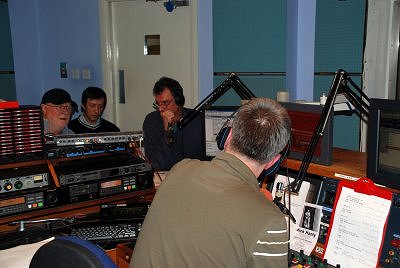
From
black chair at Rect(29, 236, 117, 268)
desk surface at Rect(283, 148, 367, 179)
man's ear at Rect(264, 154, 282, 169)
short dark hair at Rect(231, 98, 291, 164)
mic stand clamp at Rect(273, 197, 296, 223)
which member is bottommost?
mic stand clamp at Rect(273, 197, 296, 223)

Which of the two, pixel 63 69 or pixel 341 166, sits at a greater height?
pixel 63 69

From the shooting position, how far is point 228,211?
47.2 inches

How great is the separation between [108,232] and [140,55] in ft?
7.81

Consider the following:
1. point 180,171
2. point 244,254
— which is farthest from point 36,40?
point 244,254

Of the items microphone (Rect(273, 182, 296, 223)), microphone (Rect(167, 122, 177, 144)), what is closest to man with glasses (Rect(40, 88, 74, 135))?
microphone (Rect(167, 122, 177, 144))

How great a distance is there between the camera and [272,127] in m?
1.33

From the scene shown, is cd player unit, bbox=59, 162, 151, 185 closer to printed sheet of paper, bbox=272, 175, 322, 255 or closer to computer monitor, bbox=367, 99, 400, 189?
printed sheet of paper, bbox=272, 175, 322, 255

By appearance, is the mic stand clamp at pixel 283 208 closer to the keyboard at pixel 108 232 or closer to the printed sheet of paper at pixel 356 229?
the printed sheet of paper at pixel 356 229

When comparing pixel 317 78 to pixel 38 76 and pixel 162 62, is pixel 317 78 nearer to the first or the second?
pixel 162 62

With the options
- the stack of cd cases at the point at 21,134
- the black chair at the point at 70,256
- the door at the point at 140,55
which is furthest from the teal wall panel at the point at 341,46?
the black chair at the point at 70,256

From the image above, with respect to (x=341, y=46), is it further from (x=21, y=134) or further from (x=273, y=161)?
(x=21, y=134)

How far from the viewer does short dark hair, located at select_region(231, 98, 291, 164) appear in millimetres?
1325

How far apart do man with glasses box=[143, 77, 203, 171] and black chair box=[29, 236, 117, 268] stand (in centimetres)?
169

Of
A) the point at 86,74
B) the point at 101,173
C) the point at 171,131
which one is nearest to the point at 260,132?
the point at 101,173
